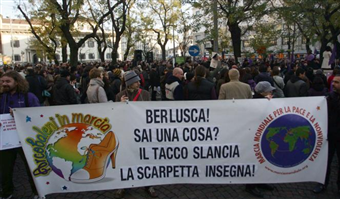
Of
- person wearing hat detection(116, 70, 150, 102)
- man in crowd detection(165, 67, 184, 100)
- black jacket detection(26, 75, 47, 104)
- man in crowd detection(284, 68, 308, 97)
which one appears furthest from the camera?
black jacket detection(26, 75, 47, 104)

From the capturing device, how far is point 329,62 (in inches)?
457

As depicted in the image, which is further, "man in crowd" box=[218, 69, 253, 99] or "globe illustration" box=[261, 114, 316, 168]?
"man in crowd" box=[218, 69, 253, 99]

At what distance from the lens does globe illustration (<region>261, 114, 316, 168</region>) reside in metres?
3.81

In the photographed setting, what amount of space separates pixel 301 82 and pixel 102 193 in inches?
202

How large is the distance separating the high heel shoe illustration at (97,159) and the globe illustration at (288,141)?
2.10 m

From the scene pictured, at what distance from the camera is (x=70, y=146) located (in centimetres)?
374

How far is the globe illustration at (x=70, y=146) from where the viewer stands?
3.73m

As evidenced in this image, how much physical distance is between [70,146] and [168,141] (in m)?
1.34

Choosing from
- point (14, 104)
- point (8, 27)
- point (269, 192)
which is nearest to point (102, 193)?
point (14, 104)

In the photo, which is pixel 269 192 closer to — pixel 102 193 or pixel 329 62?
pixel 102 193

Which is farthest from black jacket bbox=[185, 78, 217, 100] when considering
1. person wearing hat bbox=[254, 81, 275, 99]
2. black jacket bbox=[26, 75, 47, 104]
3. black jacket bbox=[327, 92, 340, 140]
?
black jacket bbox=[26, 75, 47, 104]

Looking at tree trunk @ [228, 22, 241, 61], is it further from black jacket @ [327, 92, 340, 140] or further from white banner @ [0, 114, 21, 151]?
white banner @ [0, 114, 21, 151]

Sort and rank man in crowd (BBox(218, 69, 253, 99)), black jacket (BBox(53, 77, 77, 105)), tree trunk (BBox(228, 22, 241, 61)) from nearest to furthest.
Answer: man in crowd (BBox(218, 69, 253, 99)) < black jacket (BBox(53, 77, 77, 105)) < tree trunk (BBox(228, 22, 241, 61))

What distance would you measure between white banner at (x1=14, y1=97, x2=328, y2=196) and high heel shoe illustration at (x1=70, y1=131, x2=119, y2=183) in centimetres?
1
